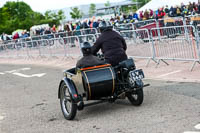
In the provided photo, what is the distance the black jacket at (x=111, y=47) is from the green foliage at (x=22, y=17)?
70.4m

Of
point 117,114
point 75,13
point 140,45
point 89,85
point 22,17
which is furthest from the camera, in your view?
point 22,17

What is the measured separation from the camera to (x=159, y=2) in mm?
43094

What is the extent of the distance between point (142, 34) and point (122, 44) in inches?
244

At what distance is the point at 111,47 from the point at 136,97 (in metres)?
1.13

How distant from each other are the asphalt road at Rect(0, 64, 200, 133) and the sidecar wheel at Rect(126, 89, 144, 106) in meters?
0.12

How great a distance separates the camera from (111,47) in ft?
25.4

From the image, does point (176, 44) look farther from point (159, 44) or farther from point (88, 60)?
point (88, 60)

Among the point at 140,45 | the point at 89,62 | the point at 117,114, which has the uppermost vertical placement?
the point at 89,62

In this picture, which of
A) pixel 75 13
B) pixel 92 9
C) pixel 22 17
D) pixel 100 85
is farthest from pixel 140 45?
pixel 22 17

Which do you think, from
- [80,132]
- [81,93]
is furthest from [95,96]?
[80,132]

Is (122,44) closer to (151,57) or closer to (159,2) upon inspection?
(151,57)

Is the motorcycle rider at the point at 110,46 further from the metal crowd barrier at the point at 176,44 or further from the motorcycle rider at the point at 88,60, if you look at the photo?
the metal crowd barrier at the point at 176,44

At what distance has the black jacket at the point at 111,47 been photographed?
7.69 metres

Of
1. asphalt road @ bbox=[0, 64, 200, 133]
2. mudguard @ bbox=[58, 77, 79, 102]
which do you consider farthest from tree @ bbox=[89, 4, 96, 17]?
mudguard @ bbox=[58, 77, 79, 102]
